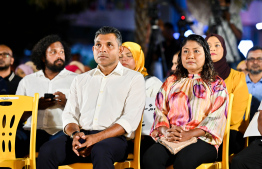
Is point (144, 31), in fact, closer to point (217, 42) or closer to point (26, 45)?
point (217, 42)

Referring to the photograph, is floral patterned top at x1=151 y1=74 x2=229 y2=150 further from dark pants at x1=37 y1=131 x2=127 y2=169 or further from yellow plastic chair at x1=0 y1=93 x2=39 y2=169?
yellow plastic chair at x1=0 y1=93 x2=39 y2=169

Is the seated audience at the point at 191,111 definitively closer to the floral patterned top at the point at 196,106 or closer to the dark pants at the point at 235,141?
the floral patterned top at the point at 196,106

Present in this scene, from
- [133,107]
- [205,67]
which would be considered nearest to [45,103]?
[133,107]

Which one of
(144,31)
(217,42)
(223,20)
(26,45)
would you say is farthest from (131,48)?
(26,45)

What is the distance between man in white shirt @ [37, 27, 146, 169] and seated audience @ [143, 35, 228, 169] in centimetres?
25

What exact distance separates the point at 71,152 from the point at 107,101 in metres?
0.54

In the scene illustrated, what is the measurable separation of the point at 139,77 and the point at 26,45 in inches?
484

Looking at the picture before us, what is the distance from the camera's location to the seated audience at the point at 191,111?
341cm

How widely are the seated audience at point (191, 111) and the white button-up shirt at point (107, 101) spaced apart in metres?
0.24

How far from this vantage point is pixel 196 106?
359 cm

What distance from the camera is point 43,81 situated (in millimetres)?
4516

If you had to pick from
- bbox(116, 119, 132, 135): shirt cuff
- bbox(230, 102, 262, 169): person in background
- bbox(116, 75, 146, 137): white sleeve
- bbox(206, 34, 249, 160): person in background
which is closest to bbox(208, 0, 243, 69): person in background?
bbox(206, 34, 249, 160): person in background

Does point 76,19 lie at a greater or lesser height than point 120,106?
greater

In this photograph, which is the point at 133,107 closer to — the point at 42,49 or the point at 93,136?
the point at 93,136
